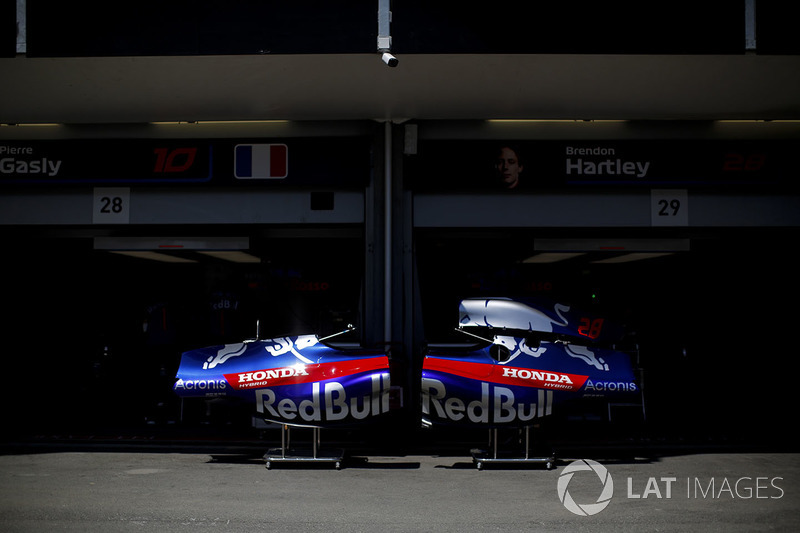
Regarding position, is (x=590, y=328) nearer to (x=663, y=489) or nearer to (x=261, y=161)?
(x=663, y=489)

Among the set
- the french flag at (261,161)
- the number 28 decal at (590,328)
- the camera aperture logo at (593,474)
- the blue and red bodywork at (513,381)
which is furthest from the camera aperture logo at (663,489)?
the french flag at (261,161)

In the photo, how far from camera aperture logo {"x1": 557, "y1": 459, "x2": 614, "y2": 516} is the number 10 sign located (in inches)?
127

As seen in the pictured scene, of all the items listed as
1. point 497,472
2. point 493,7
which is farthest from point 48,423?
point 493,7

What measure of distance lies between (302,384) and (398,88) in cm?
328

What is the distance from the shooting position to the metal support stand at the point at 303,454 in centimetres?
693

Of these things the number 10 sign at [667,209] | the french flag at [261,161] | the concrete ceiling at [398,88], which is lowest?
the number 10 sign at [667,209]

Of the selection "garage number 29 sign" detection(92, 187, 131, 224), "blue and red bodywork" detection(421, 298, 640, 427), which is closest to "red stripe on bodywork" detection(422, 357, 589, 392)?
"blue and red bodywork" detection(421, 298, 640, 427)

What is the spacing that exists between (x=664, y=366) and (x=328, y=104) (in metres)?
7.23

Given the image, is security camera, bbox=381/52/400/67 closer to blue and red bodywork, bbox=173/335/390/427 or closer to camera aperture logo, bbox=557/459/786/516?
blue and red bodywork, bbox=173/335/390/427

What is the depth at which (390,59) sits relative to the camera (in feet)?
20.9

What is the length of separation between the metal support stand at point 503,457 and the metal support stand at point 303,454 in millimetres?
1385

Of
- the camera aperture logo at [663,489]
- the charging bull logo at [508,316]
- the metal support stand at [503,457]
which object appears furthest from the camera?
the charging bull logo at [508,316]

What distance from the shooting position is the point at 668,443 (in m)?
8.27

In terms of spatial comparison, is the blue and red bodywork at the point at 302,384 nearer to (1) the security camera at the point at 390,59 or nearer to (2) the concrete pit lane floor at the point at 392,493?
(2) the concrete pit lane floor at the point at 392,493
